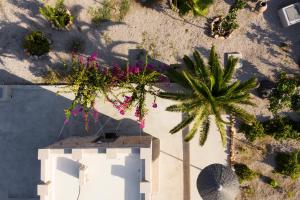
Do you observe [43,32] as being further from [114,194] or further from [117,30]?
[114,194]

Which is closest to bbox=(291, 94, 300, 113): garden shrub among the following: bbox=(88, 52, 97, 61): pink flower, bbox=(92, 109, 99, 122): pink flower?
bbox=(92, 109, 99, 122): pink flower

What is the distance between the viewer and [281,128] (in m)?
19.9

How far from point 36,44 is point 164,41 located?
274 inches

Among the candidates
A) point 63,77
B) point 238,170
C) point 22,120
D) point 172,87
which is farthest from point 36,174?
point 238,170

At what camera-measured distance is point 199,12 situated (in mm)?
19906

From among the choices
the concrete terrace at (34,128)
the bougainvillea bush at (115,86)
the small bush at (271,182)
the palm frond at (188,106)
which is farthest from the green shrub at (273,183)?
the bougainvillea bush at (115,86)

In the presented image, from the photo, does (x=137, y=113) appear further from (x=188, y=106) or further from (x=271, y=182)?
(x=271, y=182)

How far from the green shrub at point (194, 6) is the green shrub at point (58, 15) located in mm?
5840

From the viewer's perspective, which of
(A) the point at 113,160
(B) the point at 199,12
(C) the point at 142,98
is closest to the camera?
(A) the point at 113,160

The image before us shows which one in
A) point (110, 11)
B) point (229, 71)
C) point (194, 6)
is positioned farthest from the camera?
point (110, 11)

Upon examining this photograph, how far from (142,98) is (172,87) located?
2526 mm

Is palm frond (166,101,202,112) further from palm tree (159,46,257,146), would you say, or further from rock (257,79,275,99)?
rock (257,79,275,99)

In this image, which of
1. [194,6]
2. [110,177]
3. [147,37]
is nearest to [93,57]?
[147,37]

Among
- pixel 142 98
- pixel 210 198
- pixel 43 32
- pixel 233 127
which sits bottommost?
pixel 210 198
